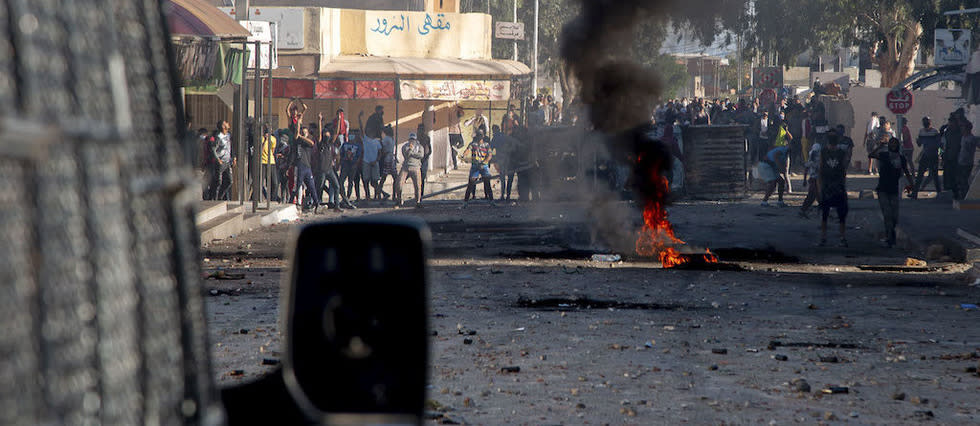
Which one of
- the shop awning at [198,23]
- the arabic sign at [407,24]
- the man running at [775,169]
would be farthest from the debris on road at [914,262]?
the arabic sign at [407,24]

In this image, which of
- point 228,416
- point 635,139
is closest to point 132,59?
point 228,416

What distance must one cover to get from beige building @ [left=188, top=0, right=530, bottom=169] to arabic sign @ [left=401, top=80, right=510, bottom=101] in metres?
0.03

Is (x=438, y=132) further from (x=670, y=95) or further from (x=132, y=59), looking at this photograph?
(x=670, y=95)

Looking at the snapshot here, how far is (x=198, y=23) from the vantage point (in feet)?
53.2

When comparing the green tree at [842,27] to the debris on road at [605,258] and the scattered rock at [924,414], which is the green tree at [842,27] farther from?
the scattered rock at [924,414]

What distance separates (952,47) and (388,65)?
54.6ft

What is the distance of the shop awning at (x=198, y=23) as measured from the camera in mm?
15820

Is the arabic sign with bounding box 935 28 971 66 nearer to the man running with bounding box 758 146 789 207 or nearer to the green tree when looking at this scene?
the green tree

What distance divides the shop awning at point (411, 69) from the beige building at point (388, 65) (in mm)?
29

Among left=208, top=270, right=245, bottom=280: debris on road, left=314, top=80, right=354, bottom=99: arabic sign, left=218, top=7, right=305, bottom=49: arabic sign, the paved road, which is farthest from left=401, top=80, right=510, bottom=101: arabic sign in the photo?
left=208, top=270, right=245, bottom=280: debris on road

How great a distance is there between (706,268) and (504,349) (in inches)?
247

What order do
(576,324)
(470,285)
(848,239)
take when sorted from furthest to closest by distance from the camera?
(848,239) < (470,285) < (576,324)

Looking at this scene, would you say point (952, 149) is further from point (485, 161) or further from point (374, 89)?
point (374, 89)

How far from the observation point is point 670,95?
9288cm
